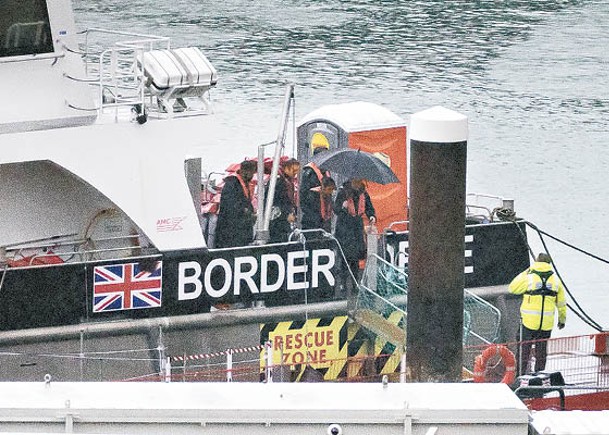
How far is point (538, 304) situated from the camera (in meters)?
9.93

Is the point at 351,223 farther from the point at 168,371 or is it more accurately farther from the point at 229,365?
the point at 168,371

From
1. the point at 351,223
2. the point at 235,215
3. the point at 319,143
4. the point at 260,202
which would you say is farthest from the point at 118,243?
the point at 319,143

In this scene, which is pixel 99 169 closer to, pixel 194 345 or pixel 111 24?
pixel 194 345

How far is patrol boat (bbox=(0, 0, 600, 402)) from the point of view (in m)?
9.58

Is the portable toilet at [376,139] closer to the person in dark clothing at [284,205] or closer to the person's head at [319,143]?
the person's head at [319,143]

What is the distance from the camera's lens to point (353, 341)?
1054 cm

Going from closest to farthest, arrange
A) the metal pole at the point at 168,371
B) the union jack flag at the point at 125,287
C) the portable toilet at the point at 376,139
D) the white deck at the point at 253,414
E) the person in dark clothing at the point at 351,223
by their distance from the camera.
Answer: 1. the white deck at the point at 253,414
2. the metal pole at the point at 168,371
3. the union jack flag at the point at 125,287
4. the person in dark clothing at the point at 351,223
5. the portable toilet at the point at 376,139

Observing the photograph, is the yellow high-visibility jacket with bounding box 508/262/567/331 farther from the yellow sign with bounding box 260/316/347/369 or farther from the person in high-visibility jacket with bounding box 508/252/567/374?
the yellow sign with bounding box 260/316/347/369

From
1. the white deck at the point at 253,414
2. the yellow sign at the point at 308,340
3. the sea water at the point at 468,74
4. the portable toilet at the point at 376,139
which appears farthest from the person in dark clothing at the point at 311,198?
the sea water at the point at 468,74

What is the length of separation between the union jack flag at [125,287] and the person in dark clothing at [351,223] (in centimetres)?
146

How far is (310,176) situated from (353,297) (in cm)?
110

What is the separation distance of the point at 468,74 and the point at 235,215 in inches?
626

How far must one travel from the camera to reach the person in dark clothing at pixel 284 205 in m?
10.8

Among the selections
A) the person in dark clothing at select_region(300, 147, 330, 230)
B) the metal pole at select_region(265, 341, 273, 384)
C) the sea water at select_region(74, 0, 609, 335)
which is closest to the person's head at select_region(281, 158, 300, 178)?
the person in dark clothing at select_region(300, 147, 330, 230)
